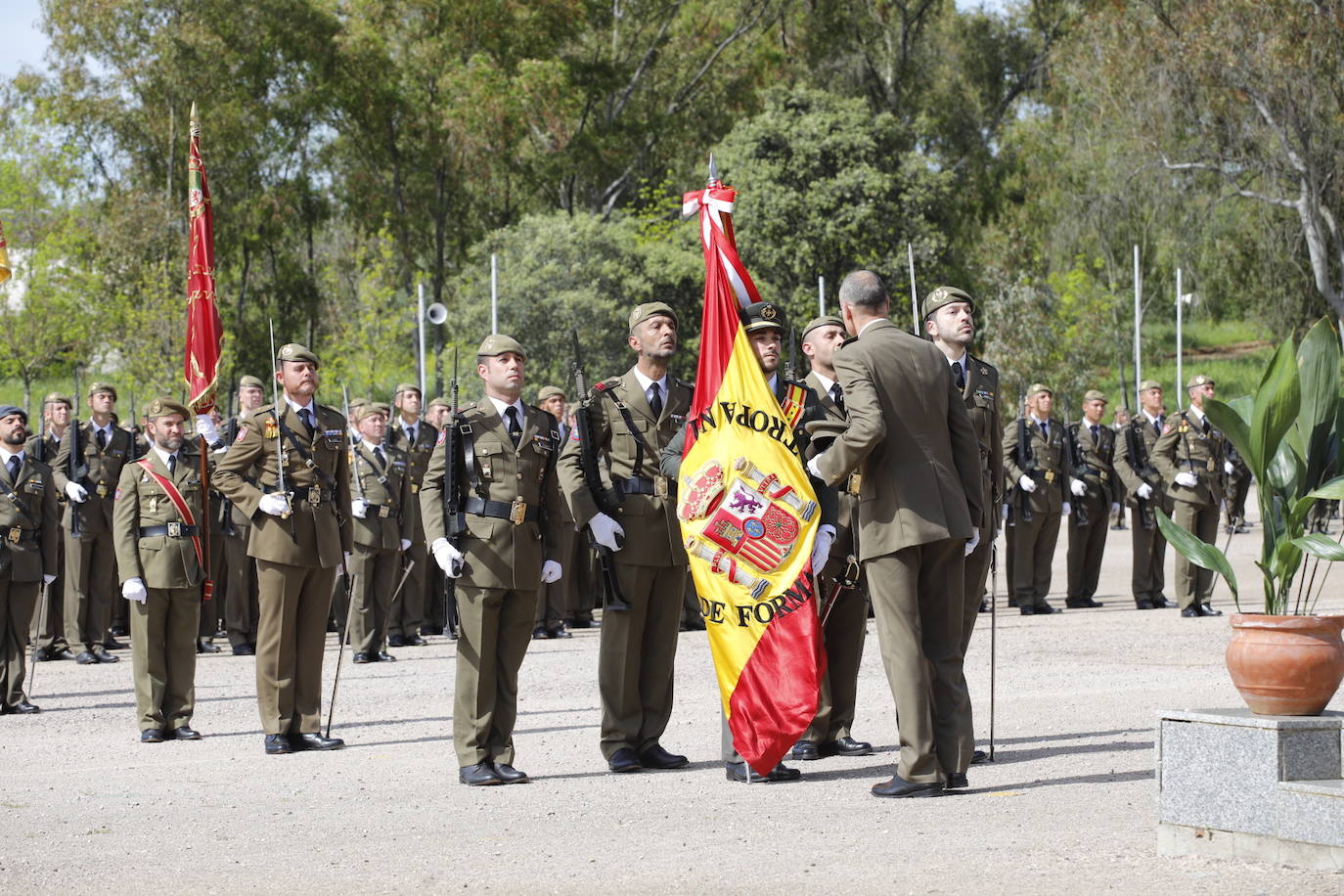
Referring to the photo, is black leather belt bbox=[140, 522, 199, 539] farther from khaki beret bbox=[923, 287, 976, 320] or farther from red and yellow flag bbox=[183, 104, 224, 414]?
khaki beret bbox=[923, 287, 976, 320]

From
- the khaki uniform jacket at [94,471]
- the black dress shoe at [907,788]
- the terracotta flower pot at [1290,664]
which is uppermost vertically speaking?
the khaki uniform jacket at [94,471]

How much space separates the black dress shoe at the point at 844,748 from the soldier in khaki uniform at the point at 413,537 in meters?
6.68

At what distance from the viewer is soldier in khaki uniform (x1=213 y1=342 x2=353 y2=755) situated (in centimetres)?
870

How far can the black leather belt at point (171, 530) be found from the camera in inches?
372

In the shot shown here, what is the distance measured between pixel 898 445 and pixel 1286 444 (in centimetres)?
169

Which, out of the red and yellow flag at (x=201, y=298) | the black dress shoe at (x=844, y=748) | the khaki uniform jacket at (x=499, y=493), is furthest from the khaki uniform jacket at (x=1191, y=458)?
the red and yellow flag at (x=201, y=298)

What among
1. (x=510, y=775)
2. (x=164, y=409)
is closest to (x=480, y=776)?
(x=510, y=775)

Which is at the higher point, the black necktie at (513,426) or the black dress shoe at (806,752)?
the black necktie at (513,426)

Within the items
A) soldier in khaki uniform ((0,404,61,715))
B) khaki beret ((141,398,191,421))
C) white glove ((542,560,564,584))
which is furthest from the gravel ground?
khaki beret ((141,398,191,421))

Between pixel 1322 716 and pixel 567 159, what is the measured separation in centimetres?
3517

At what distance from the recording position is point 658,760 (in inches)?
307

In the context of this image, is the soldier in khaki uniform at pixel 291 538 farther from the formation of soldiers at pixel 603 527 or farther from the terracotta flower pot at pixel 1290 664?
the terracotta flower pot at pixel 1290 664

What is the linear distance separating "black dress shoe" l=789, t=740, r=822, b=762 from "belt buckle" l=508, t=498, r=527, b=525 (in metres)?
1.84

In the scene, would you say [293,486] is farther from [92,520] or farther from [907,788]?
[92,520]
